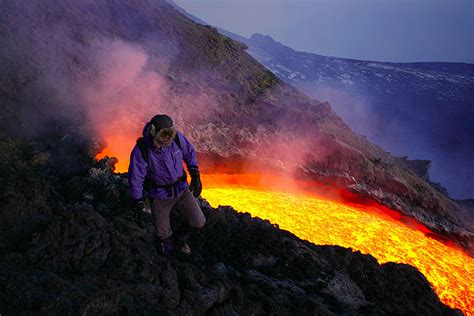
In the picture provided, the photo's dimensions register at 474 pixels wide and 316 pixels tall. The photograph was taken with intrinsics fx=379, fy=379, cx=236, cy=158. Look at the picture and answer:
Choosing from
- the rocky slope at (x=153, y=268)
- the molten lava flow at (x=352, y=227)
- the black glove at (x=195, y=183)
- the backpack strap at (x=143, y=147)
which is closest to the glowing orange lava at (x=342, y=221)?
the molten lava flow at (x=352, y=227)

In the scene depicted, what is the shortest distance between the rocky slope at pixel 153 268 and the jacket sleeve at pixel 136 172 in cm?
95

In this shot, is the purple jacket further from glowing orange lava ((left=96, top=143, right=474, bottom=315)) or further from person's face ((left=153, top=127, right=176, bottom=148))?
glowing orange lava ((left=96, top=143, right=474, bottom=315))

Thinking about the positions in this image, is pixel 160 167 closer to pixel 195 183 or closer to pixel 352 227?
pixel 195 183

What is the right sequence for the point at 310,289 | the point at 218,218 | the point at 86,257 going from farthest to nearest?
the point at 218,218 < the point at 310,289 < the point at 86,257

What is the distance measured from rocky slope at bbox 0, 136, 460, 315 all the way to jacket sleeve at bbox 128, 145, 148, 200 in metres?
0.95

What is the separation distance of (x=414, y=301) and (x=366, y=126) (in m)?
46.4

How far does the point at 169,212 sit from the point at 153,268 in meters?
0.92

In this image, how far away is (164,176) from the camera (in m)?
5.59

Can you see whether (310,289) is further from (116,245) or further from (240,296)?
(116,245)

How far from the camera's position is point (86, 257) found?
526 centimetres

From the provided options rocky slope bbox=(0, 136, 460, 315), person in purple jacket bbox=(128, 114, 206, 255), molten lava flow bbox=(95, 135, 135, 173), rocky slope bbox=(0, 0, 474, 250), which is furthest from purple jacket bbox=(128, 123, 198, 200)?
rocky slope bbox=(0, 0, 474, 250)

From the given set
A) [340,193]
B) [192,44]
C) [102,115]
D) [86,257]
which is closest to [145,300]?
[86,257]

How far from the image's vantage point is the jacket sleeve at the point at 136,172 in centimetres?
524

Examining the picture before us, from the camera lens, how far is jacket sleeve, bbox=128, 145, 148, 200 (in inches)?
206
